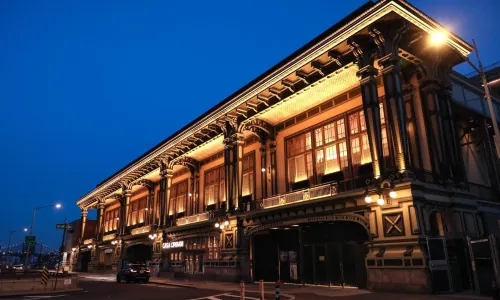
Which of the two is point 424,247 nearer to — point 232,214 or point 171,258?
point 232,214

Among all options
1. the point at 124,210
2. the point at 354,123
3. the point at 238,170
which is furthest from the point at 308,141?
the point at 124,210

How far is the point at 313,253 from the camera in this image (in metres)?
25.2

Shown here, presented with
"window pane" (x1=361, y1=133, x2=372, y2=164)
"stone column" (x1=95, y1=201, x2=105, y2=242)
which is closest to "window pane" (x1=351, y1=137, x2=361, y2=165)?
"window pane" (x1=361, y1=133, x2=372, y2=164)

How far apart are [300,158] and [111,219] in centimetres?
4879

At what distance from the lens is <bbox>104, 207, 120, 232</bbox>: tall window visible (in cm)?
6405

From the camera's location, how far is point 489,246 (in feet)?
49.5

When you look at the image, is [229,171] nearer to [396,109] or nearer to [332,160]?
[332,160]

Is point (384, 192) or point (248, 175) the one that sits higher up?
point (248, 175)

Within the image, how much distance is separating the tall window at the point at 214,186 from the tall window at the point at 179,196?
5.36 metres

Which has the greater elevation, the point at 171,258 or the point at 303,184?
the point at 303,184

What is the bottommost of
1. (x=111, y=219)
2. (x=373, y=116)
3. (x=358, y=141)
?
(x=111, y=219)

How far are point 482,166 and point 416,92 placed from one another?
10.1m

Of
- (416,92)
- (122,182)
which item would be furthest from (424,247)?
(122,182)

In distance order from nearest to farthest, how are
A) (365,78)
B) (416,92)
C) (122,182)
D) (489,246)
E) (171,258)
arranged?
(489,246), (365,78), (416,92), (171,258), (122,182)
